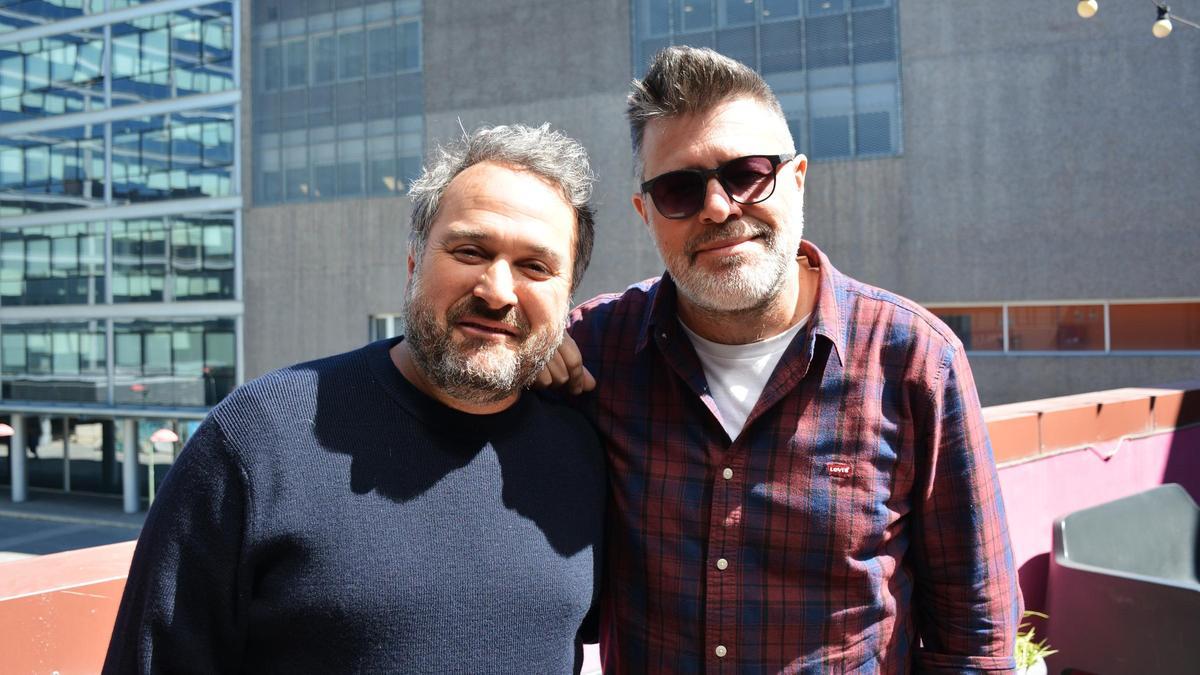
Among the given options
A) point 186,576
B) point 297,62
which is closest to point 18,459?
point 297,62

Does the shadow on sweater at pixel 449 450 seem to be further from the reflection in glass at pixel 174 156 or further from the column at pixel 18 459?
the column at pixel 18 459

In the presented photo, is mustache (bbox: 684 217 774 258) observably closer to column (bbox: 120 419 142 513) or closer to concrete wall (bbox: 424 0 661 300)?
concrete wall (bbox: 424 0 661 300)

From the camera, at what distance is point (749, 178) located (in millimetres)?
2217

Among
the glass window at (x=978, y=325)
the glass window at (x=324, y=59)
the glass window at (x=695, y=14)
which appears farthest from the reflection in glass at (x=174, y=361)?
the glass window at (x=978, y=325)

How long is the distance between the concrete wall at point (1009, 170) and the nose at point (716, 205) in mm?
19993

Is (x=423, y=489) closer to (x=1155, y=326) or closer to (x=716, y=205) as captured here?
(x=716, y=205)

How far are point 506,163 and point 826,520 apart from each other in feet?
3.40

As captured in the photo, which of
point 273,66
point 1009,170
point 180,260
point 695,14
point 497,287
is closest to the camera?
point 497,287

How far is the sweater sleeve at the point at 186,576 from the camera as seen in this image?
62.6 inches

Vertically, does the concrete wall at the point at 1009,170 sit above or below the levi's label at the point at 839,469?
→ above

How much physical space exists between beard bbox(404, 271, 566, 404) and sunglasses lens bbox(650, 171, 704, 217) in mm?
478

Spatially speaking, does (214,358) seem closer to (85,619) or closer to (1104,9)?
(1104,9)

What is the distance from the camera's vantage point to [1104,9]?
772 inches

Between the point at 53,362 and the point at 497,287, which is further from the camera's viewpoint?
the point at 53,362
